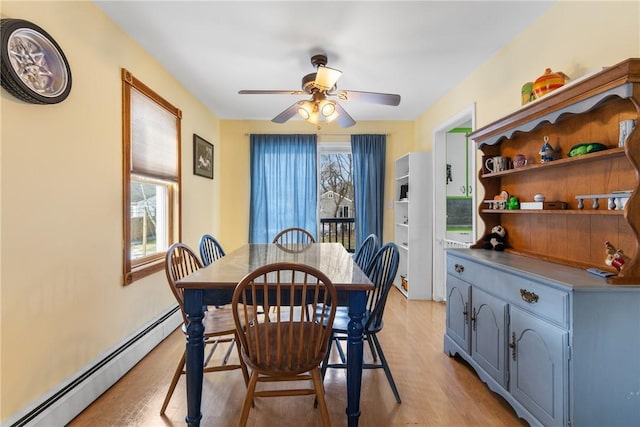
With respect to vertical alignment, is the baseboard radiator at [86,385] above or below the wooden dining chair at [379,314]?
below

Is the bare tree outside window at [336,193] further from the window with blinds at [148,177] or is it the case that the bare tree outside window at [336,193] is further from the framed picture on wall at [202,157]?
the window with blinds at [148,177]

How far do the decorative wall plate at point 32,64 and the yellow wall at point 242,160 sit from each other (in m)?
2.91

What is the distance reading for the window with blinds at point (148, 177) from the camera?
2295 millimetres

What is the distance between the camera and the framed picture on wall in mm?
3717

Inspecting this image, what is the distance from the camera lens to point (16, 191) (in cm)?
145

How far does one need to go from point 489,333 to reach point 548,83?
5.23 ft

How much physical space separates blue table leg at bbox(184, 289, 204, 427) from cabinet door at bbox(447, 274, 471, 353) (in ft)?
5.87

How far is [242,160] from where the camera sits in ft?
15.2

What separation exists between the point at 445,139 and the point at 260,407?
11.5ft

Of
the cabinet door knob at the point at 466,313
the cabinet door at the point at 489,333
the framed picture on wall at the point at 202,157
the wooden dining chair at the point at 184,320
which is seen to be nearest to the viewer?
the wooden dining chair at the point at 184,320

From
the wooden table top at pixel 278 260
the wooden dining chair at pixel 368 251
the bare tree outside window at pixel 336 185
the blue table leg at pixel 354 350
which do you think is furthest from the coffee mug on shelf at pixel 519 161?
the bare tree outside window at pixel 336 185

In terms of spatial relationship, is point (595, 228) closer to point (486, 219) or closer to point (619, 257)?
point (619, 257)

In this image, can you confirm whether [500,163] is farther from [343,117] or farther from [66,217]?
[66,217]

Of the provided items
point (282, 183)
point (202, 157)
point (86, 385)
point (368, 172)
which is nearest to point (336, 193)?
point (368, 172)
